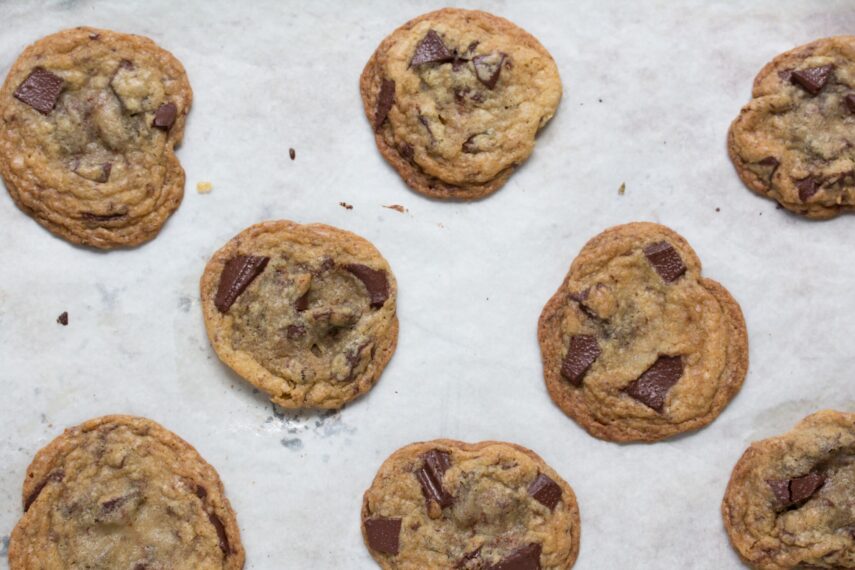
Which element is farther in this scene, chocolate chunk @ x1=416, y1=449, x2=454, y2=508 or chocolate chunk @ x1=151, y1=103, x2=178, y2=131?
chocolate chunk @ x1=151, y1=103, x2=178, y2=131

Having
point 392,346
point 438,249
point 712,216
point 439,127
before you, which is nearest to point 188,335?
point 392,346

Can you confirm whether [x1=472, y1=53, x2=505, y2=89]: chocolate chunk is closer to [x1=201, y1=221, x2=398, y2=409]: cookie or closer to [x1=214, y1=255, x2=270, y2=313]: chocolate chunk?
[x1=201, y1=221, x2=398, y2=409]: cookie

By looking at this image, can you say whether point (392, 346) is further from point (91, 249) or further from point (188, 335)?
point (91, 249)

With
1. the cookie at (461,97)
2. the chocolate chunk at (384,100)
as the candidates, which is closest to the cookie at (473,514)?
the cookie at (461,97)

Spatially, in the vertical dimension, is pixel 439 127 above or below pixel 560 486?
above

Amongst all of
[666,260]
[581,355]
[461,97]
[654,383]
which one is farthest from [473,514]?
[461,97]

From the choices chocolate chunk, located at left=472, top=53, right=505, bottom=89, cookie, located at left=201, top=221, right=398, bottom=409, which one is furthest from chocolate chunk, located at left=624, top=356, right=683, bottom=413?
chocolate chunk, located at left=472, top=53, right=505, bottom=89

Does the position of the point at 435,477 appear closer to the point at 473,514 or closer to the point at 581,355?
the point at 473,514
